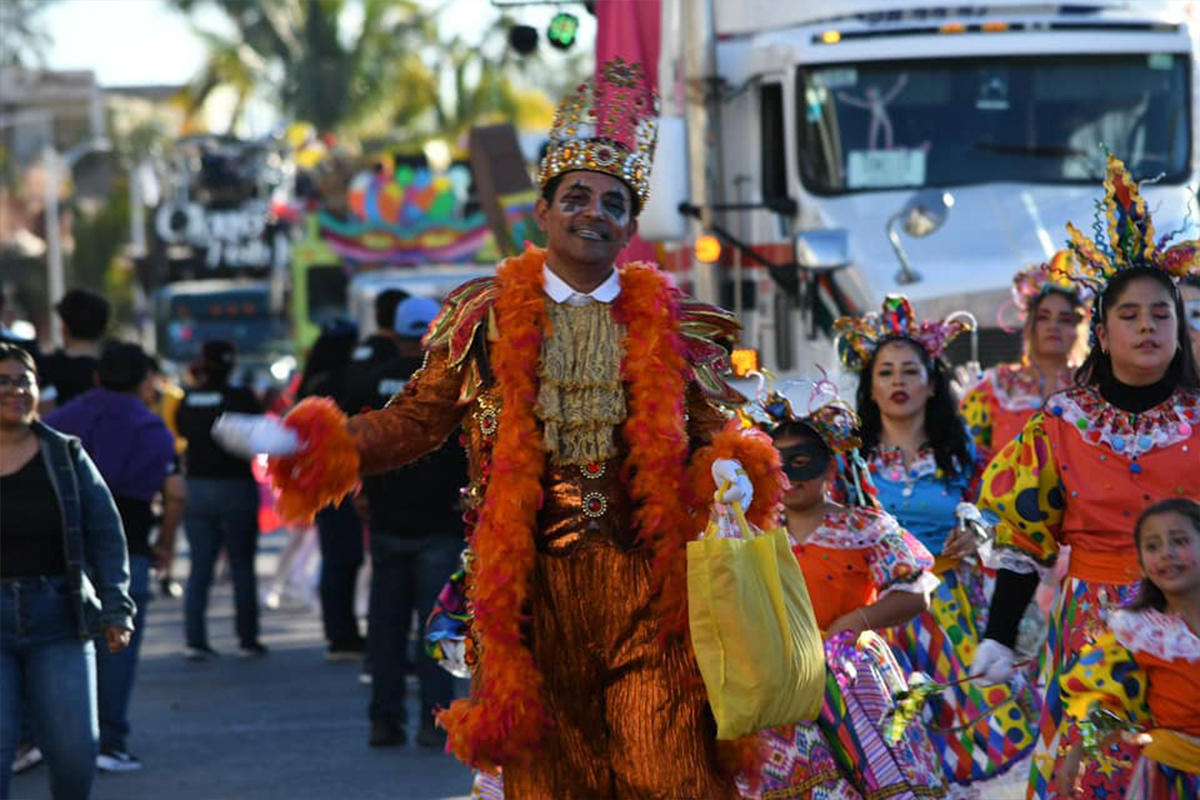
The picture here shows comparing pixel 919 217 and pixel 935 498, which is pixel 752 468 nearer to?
pixel 935 498

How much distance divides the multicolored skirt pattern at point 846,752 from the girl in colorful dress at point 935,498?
1.07 meters

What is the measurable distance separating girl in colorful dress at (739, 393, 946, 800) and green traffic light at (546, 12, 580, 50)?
28.6 feet

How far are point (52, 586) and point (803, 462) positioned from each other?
103 inches

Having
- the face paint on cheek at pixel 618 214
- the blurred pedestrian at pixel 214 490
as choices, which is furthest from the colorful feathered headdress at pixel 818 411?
the blurred pedestrian at pixel 214 490

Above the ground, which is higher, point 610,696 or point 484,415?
point 484,415

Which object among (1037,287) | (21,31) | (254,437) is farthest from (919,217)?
(21,31)

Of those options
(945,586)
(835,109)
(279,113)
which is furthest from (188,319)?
(945,586)

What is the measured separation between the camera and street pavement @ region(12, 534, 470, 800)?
32.0 ft

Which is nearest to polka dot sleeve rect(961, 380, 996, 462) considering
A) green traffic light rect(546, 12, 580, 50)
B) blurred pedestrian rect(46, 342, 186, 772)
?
blurred pedestrian rect(46, 342, 186, 772)

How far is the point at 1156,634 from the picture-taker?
5.71 m

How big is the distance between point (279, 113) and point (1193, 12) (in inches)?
1371

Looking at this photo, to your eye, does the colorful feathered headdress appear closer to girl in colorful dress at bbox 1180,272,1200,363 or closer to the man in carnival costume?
the man in carnival costume

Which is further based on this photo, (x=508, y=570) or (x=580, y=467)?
(x=580, y=467)

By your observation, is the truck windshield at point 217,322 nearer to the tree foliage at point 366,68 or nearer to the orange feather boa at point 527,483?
the tree foliage at point 366,68
